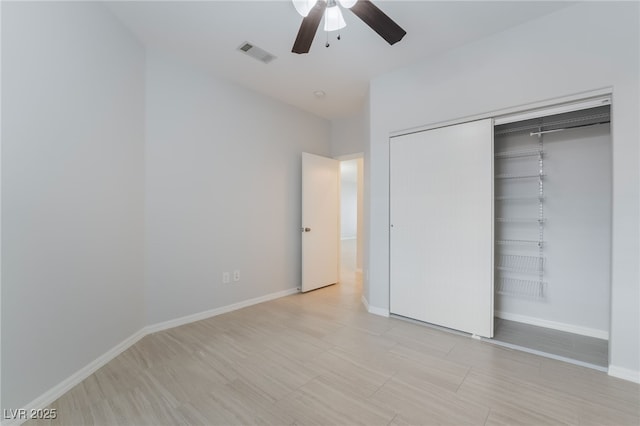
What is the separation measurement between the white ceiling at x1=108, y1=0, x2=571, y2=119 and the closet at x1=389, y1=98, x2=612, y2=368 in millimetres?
805

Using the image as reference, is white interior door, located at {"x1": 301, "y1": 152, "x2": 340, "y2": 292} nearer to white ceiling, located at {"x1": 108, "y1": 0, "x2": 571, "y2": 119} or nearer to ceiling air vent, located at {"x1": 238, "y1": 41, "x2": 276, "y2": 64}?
white ceiling, located at {"x1": 108, "y1": 0, "x2": 571, "y2": 119}

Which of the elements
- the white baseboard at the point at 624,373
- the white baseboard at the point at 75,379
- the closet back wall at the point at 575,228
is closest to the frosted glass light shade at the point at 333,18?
the closet back wall at the point at 575,228

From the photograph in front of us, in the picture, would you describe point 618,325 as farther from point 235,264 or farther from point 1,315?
point 1,315

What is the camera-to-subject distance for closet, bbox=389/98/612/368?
255cm

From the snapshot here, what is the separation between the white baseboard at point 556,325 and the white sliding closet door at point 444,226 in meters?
0.70

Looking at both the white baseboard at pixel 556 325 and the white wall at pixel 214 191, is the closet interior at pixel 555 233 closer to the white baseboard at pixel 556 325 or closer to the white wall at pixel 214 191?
the white baseboard at pixel 556 325

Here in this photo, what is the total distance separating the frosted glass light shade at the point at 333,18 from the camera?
1.86 metres

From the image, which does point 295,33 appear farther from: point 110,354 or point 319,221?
point 110,354

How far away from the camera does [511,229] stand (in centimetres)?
302

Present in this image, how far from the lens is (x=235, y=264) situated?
3.41 m

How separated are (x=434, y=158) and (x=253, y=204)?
226 cm

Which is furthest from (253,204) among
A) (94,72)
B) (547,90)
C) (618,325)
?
(618,325)

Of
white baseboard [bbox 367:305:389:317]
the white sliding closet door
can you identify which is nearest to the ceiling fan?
the white sliding closet door

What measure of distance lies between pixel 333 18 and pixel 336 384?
255cm
